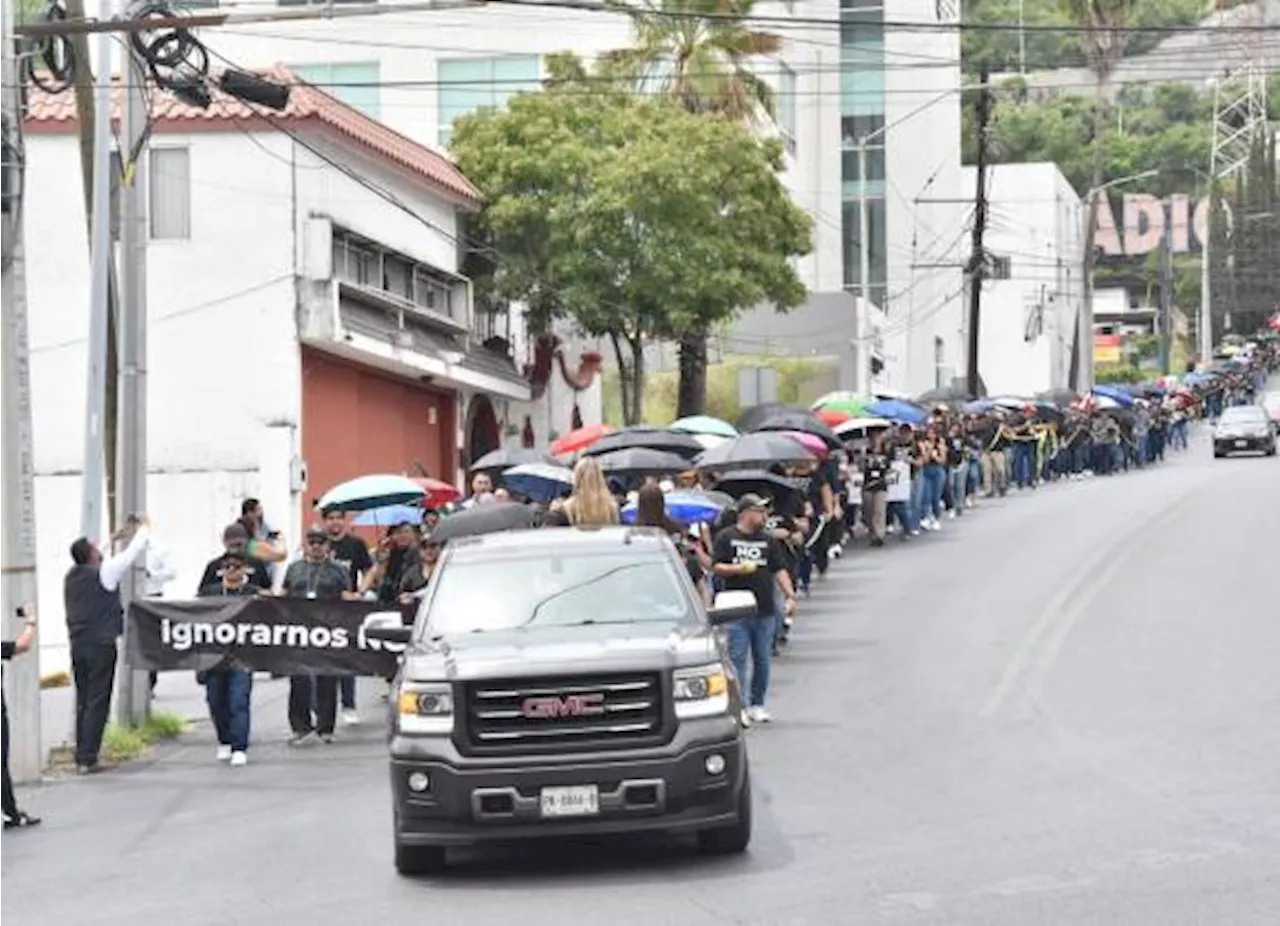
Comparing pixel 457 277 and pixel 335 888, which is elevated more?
pixel 457 277

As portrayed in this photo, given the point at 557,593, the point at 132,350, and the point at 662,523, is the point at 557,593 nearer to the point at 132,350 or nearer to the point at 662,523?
the point at 662,523

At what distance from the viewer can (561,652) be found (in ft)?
40.6

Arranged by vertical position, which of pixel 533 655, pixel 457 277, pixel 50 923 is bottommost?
pixel 50 923

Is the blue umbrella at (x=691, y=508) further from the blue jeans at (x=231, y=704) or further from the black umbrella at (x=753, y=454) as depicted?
the blue jeans at (x=231, y=704)

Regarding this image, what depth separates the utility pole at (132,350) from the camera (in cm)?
2058

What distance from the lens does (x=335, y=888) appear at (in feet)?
41.1

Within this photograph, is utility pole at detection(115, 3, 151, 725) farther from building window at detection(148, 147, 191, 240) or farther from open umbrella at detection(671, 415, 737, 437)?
open umbrella at detection(671, 415, 737, 437)

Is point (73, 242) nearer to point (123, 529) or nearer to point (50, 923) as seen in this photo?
point (123, 529)

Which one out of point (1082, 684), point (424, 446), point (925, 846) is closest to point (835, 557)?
point (424, 446)

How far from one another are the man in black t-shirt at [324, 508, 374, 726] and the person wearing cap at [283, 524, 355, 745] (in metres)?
0.47

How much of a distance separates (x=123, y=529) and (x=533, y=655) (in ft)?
27.8

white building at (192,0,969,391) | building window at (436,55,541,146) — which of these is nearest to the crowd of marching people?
white building at (192,0,969,391)

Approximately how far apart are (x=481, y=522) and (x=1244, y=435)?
4781cm

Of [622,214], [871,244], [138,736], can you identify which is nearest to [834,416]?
[622,214]
